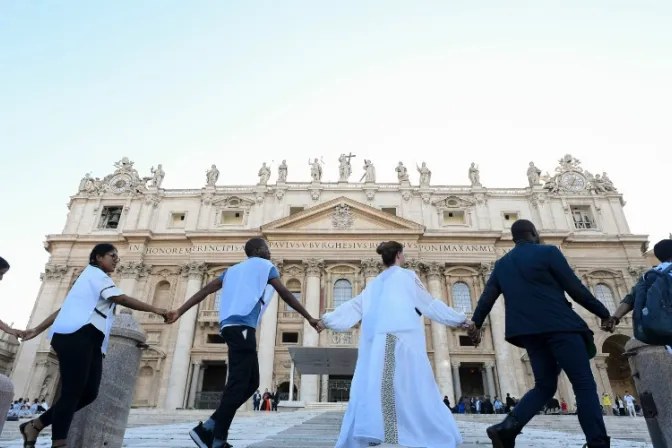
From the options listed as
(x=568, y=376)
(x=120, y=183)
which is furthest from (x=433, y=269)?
(x=568, y=376)

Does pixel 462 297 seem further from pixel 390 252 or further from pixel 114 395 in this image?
pixel 114 395

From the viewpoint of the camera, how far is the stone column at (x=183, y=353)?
A: 27000 mm

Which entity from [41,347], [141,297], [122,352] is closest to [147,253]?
[141,297]

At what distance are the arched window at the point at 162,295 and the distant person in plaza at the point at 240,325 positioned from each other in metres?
29.0

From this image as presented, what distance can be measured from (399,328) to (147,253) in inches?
1241

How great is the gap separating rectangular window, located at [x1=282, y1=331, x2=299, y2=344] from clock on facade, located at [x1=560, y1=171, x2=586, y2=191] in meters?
23.2

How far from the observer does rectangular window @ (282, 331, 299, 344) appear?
98.5ft

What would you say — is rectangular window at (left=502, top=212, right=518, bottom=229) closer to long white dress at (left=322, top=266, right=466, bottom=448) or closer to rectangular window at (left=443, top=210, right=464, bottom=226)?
rectangular window at (left=443, top=210, right=464, bottom=226)

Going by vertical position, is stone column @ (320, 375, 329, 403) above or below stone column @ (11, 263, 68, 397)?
below

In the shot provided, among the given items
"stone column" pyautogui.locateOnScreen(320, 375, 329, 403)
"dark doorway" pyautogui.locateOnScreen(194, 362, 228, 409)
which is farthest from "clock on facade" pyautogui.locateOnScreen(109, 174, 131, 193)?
"stone column" pyautogui.locateOnScreen(320, 375, 329, 403)

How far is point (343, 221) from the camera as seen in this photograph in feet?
106

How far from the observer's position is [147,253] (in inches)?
1296

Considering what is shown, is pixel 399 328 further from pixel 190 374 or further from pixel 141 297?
pixel 141 297

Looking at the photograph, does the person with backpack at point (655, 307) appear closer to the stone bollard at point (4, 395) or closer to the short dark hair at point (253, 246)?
the short dark hair at point (253, 246)
